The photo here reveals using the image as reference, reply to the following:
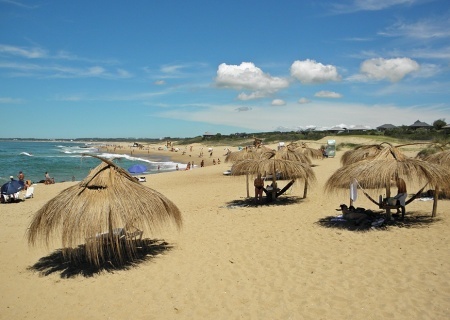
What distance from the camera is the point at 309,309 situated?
4789 mm

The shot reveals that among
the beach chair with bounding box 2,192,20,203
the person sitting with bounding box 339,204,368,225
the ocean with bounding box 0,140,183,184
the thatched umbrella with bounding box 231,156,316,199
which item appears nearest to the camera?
the person sitting with bounding box 339,204,368,225

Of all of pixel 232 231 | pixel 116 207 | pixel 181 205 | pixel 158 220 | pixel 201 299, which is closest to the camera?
pixel 201 299

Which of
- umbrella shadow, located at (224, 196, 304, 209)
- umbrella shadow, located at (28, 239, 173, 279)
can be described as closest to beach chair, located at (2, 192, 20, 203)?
umbrella shadow, located at (28, 239, 173, 279)

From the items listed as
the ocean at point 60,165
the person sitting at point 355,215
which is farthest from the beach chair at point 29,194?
the person sitting at point 355,215

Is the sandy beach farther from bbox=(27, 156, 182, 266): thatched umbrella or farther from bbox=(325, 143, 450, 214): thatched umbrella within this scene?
bbox=(325, 143, 450, 214): thatched umbrella

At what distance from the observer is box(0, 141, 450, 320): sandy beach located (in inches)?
193

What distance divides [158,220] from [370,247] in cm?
429

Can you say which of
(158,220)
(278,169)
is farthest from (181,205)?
(158,220)

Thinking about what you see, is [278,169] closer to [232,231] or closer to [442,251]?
[232,231]

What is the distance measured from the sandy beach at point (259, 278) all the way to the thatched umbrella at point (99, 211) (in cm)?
74

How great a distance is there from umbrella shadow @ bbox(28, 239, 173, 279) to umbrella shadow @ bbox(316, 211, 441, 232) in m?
4.24

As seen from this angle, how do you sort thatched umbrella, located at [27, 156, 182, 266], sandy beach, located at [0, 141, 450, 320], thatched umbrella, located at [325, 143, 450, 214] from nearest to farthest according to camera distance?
sandy beach, located at [0, 141, 450, 320], thatched umbrella, located at [27, 156, 182, 266], thatched umbrella, located at [325, 143, 450, 214]

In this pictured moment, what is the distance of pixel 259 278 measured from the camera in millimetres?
5855

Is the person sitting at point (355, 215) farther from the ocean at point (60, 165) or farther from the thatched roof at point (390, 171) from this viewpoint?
the ocean at point (60, 165)
